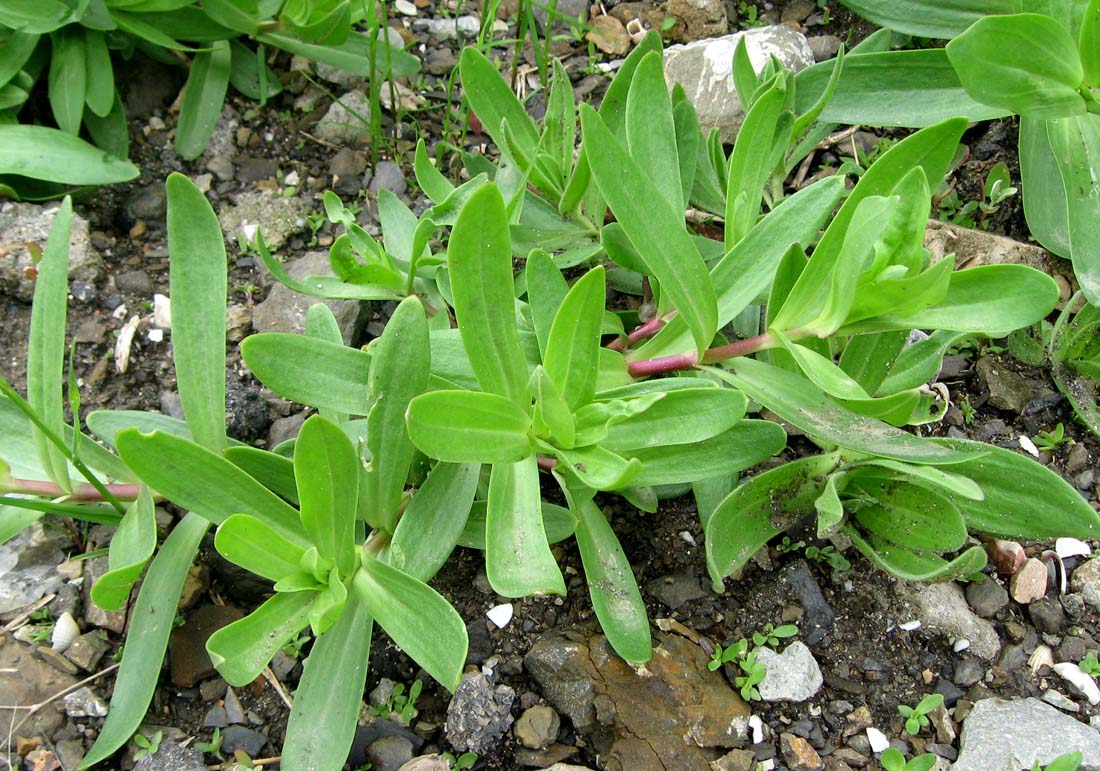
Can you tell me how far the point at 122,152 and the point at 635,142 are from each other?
1.80 meters

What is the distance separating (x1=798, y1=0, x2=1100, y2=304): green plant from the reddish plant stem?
2034mm

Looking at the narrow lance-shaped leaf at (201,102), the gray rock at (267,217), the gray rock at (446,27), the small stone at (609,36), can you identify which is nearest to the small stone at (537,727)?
the gray rock at (267,217)

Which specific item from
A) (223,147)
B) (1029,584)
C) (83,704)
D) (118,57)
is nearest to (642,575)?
(1029,584)

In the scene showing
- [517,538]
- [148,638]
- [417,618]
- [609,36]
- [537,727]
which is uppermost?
[609,36]

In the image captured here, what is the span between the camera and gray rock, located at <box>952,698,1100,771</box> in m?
2.03

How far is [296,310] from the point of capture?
9.06 ft

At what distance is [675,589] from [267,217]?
5.88ft

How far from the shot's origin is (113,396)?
271cm

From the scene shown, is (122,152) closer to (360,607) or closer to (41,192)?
(41,192)

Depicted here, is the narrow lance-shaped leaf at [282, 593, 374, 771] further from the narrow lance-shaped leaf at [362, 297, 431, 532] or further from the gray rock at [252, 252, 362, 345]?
the gray rock at [252, 252, 362, 345]

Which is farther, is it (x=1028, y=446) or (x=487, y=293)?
(x=1028, y=446)

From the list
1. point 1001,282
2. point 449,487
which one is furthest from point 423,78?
point 1001,282

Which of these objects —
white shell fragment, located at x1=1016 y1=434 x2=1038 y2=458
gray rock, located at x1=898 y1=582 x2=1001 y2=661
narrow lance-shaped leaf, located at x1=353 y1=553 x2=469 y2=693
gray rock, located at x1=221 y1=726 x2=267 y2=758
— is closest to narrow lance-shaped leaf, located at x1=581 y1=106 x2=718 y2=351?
narrow lance-shaped leaf, located at x1=353 y1=553 x2=469 y2=693

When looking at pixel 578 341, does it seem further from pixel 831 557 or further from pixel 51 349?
pixel 51 349
